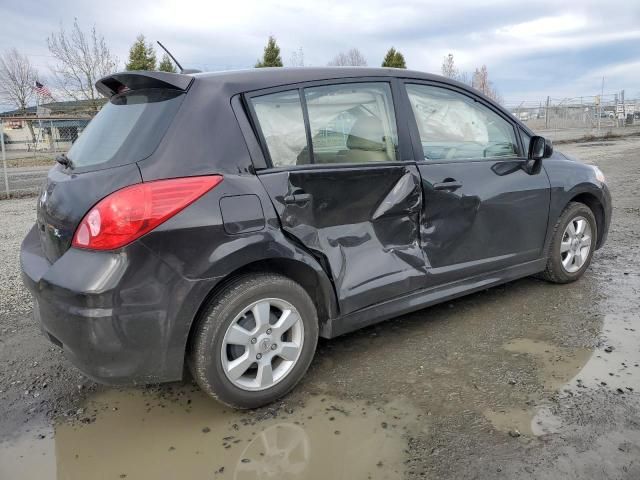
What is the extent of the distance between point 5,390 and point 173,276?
4.80ft

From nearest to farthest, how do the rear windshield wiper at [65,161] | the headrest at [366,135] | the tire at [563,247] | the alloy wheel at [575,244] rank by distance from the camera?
1. the rear windshield wiper at [65,161]
2. the headrest at [366,135]
3. the tire at [563,247]
4. the alloy wheel at [575,244]

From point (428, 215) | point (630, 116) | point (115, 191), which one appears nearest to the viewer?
point (115, 191)

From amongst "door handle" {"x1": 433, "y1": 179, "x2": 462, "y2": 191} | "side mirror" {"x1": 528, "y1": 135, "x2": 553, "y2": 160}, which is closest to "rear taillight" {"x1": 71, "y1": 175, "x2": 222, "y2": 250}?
"door handle" {"x1": 433, "y1": 179, "x2": 462, "y2": 191}

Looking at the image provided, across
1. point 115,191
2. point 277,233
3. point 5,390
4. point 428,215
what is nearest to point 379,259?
point 428,215

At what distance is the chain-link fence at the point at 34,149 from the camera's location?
37.4 feet

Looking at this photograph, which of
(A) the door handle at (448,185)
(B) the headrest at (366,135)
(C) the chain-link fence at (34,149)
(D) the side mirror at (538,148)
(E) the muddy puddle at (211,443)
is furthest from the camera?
(C) the chain-link fence at (34,149)

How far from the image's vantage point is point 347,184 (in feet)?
9.41

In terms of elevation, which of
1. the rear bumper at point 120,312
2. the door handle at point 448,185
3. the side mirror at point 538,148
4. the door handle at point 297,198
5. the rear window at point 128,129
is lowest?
the rear bumper at point 120,312

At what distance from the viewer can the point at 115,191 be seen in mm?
2320

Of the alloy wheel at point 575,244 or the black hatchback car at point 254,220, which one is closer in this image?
the black hatchback car at point 254,220

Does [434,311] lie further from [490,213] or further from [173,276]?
[173,276]

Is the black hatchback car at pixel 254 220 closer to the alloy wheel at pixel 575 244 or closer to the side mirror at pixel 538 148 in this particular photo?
the side mirror at pixel 538 148

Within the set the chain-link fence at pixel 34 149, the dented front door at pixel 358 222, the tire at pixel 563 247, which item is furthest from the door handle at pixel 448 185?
the chain-link fence at pixel 34 149

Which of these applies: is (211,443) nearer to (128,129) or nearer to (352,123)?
(128,129)
